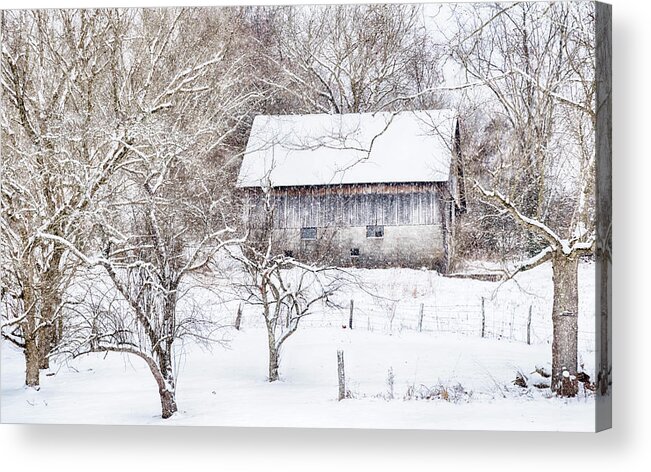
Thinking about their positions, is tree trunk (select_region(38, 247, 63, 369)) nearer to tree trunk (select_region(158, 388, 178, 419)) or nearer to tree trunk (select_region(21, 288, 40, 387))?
tree trunk (select_region(21, 288, 40, 387))

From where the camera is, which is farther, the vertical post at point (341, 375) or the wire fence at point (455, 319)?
the vertical post at point (341, 375)

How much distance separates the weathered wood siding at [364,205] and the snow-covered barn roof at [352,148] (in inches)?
2.3

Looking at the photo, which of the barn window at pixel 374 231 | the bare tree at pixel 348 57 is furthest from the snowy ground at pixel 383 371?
the bare tree at pixel 348 57

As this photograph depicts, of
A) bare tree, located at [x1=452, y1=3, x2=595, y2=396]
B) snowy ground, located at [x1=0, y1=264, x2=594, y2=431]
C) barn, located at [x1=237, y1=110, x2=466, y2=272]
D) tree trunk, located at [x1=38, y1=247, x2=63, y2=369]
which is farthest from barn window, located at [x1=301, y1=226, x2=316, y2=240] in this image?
tree trunk, located at [x1=38, y1=247, x2=63, y2=369]

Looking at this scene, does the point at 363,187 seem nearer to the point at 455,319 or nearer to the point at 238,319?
the point at 455,319

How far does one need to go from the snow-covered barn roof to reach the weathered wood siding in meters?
0.06

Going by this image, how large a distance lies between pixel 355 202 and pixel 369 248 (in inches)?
12.2

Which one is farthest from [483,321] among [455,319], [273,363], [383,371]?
[273,363]

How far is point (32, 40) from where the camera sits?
7.16 metres

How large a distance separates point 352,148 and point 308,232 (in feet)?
2.00

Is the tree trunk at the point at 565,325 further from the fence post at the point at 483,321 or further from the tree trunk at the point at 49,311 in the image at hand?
the tree trunk at the point at 49,311

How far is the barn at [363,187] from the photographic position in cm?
691

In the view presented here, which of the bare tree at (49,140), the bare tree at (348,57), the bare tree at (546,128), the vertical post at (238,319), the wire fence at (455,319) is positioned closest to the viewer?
the bare tree at (546,128)

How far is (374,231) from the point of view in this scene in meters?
6.95
